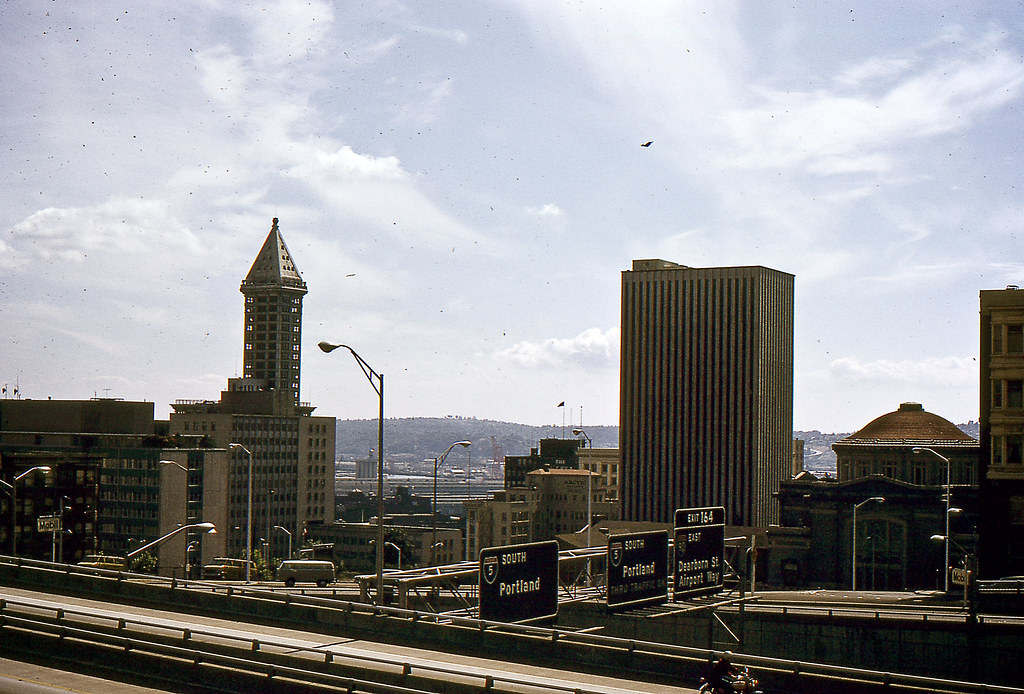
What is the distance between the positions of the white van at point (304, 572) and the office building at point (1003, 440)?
50.4 m

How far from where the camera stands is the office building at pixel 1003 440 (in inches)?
3236

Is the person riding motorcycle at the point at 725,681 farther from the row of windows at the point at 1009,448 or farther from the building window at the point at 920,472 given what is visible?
the building window at the point at 920,472

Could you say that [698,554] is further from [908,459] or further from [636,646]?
[908,459]

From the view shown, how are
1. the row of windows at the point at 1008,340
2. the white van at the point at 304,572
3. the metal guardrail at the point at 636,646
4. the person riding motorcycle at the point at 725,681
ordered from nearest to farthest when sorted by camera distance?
the person riding motorcycle at the point at 725,681 → the metal guardrail at the point at 636,646 → the white van at the point at 304,572 → the row of windows at the point at 1008,340

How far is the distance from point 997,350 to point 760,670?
64.2 metres

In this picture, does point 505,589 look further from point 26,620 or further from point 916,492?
point 916,492

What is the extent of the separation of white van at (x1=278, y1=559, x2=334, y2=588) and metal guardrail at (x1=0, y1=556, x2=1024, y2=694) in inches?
1012

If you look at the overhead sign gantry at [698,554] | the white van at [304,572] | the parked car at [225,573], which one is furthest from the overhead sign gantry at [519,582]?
the parked car at [225,573]

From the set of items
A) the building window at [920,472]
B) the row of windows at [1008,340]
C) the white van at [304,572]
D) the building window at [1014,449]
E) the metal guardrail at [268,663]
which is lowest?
the white van at [304,572]

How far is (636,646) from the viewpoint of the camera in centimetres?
3089

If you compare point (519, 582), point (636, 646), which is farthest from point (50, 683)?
point (636, 646)

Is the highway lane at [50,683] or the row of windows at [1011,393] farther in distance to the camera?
the row of windows at [1011,393]

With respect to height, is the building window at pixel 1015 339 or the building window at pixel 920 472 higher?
the building window at pixel 1015 339

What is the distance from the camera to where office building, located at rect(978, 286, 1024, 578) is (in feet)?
270
